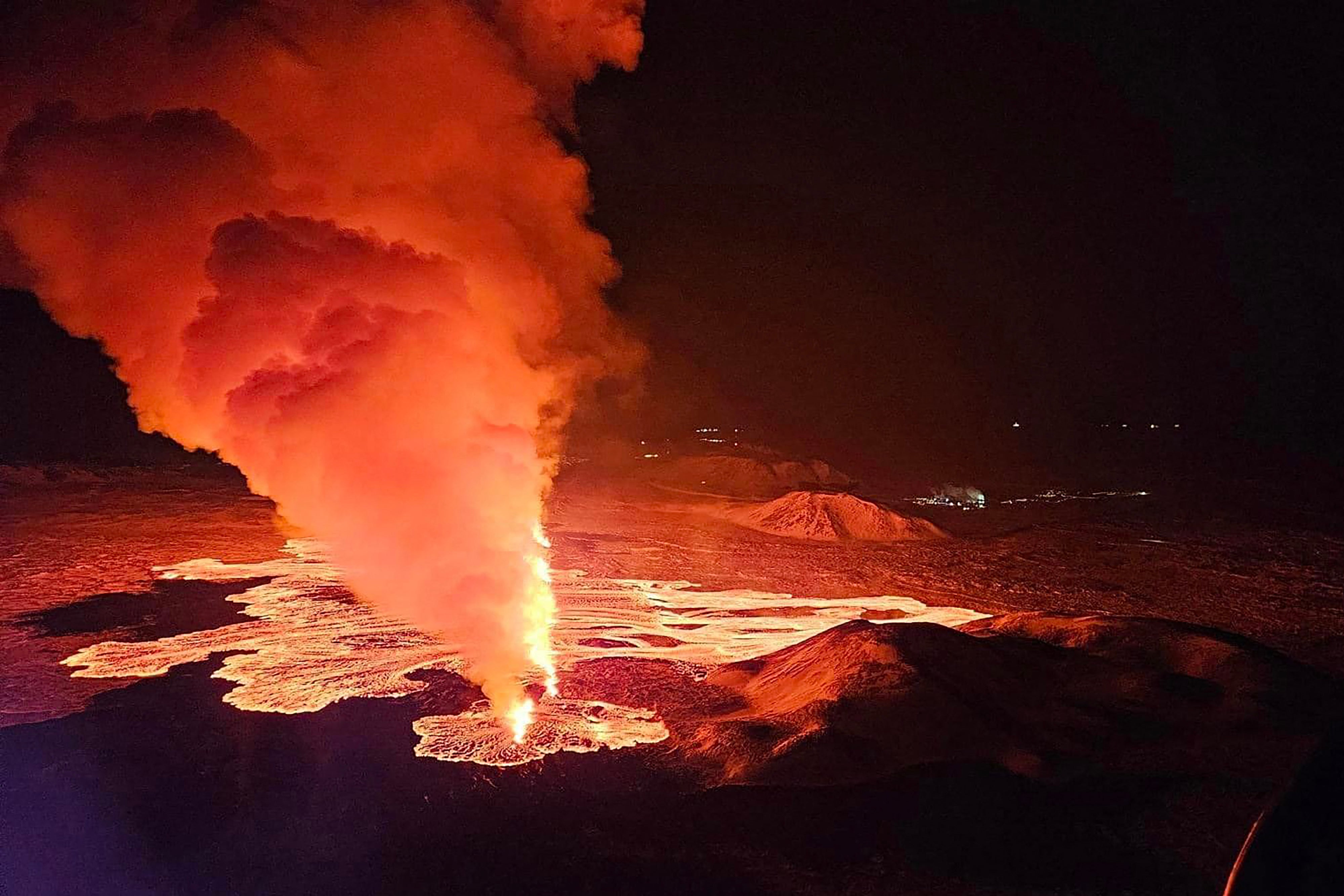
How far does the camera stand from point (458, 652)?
10.4 m

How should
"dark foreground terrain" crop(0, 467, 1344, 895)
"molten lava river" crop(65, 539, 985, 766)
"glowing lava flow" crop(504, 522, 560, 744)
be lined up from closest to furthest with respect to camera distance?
1. "dark foreground terrain" crop(0, 467, 1344, 895)
2. "molten lava river" crop(65, 539, 985, 766)
3. "glowing lava flow" crop(504, 522, 560, 744)

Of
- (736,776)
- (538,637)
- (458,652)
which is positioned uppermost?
(538,637)

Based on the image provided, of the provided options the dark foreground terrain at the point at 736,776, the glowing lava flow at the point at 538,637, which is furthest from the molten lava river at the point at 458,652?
the dark foreground terrain at the point at 736,776

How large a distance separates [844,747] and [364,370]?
10243mm

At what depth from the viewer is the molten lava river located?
8094 millimetres

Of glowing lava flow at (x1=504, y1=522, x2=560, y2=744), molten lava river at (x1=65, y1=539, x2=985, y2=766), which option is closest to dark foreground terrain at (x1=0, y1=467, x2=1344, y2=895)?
molten lava river at (x1=65, y1=539, x2=985, y2=766)

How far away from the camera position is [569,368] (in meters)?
22.0

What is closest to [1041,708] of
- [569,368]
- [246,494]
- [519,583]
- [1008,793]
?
[1008,793]

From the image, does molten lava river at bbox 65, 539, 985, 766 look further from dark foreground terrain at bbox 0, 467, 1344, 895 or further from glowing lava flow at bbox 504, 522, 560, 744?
dark foreground terrain at bbox 0, 467, 1344, 895

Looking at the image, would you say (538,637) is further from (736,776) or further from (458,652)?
(736,776)

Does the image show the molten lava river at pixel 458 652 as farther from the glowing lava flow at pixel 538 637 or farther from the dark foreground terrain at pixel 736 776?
the dark foreground terrain at pixel 736 776

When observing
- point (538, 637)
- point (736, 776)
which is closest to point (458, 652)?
point (538, 637)

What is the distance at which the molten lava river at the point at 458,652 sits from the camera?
8.09 metres

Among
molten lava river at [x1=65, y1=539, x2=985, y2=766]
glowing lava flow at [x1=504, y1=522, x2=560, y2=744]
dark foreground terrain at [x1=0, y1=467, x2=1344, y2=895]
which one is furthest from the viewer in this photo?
glowing lava flow at [x1=504, y1=522, x2=560, y2=744]
